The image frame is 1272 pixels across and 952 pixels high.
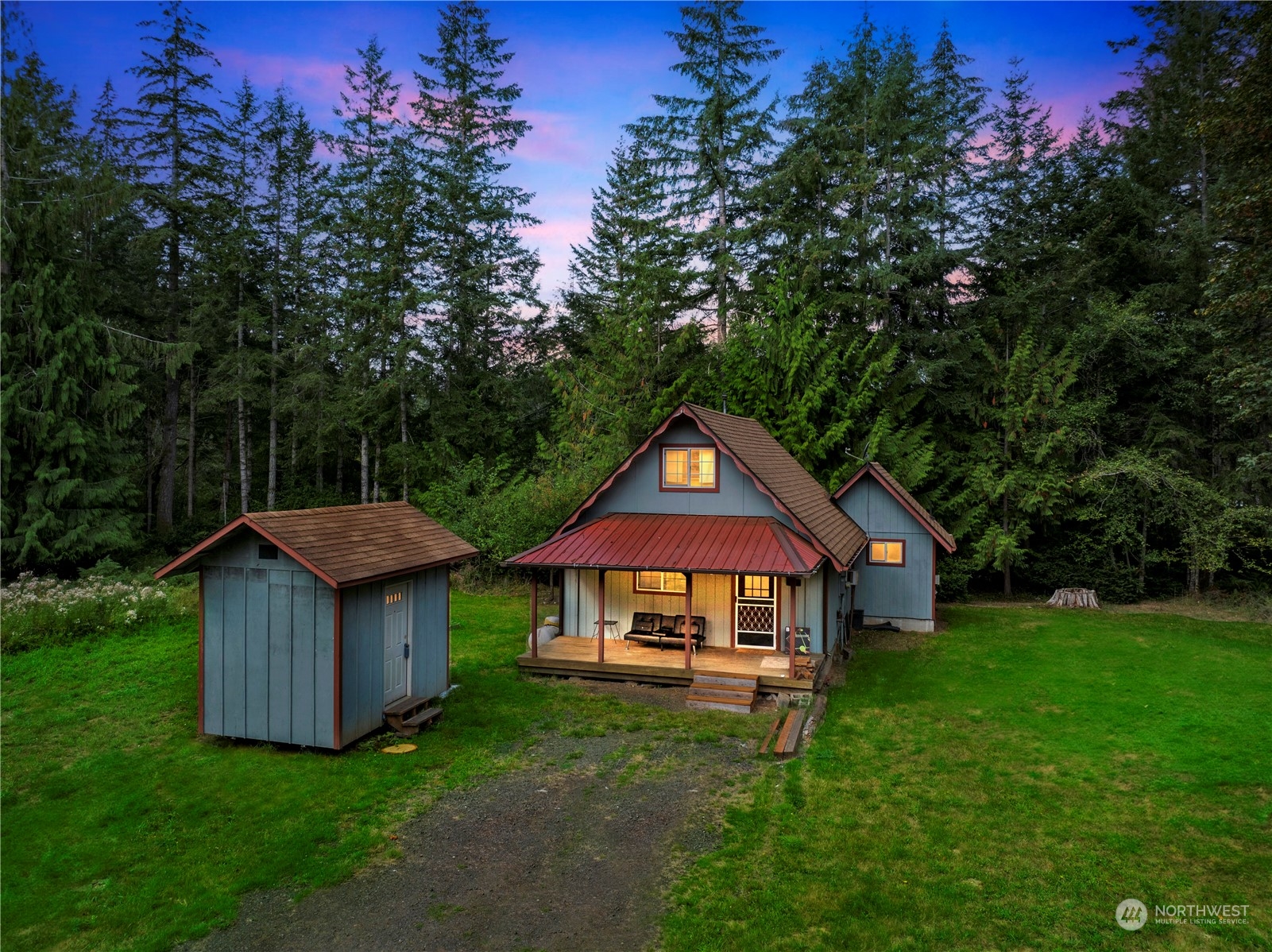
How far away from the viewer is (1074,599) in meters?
21.6

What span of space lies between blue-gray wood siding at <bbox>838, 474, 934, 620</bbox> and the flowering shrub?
17.7 meters

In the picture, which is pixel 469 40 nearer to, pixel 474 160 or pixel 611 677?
pixel 474 160

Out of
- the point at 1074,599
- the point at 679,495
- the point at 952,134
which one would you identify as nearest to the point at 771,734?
the point at 679,495

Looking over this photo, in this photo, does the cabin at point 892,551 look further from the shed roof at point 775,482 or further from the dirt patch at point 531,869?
the dirt patch at point 531,869

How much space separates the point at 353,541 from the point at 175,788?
3666 millimetres

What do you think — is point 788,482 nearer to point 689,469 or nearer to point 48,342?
point 689,469

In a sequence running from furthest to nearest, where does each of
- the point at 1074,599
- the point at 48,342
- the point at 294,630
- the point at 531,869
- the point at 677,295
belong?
the point at 677,295 → the point at 1074,599 → the point at 48,342 → the point at 294,630 → the point at 531,869

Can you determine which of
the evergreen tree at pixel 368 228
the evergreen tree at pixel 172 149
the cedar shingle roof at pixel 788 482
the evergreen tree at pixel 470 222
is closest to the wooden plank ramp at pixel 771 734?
the cedar shingle roof at pixel 788 482

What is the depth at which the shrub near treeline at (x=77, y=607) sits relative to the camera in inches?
522

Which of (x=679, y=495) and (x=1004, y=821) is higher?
(x=679, y=495)

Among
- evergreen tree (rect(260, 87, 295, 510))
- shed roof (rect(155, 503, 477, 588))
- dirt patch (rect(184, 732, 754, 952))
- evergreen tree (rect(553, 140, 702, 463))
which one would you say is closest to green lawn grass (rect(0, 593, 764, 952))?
dirt patch (rect(184, 732, 754, 952))

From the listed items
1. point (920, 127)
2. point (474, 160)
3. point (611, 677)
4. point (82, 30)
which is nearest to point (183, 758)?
point (611, 677)

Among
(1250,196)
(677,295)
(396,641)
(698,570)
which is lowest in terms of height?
(396,641)

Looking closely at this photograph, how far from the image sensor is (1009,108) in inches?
953
